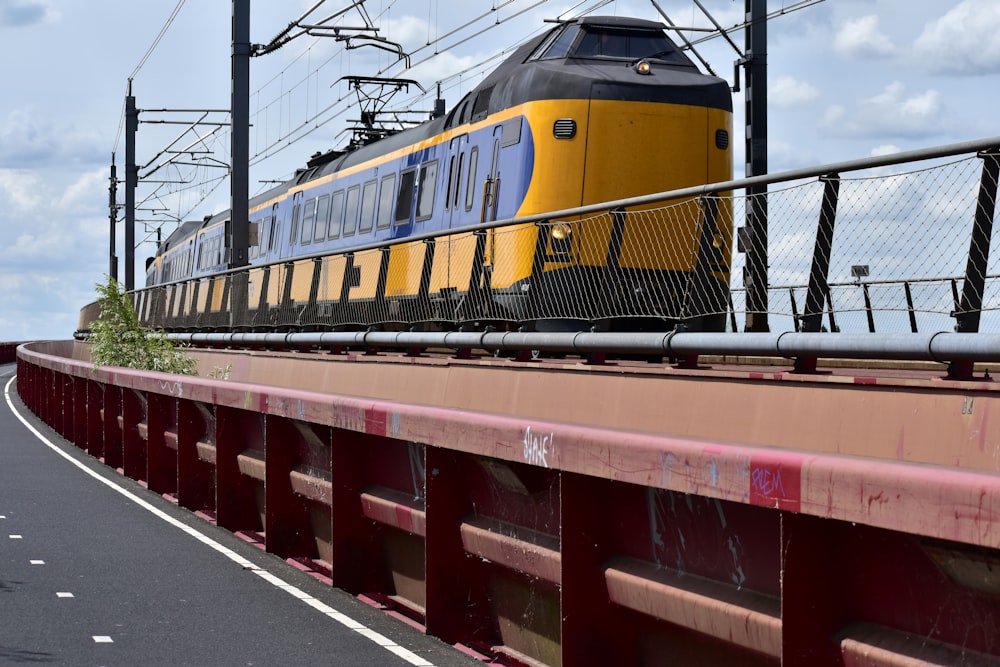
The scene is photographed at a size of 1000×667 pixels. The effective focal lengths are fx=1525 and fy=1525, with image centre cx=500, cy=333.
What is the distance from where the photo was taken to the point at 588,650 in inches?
227

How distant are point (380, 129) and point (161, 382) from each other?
723 inches

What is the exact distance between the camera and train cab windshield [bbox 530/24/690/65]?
62.3 feet

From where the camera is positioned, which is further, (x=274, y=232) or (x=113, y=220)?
(x=113, y=220)

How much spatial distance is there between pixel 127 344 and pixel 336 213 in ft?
14.0

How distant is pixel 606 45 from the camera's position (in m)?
19.2

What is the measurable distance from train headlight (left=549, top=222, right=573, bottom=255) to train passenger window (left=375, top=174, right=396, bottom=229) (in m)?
11.6

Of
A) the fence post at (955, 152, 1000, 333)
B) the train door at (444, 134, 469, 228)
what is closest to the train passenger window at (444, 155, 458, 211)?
the train door at (444, 134, 469, 228)

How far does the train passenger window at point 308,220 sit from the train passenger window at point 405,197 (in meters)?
5.55

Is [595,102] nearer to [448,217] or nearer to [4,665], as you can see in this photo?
[448,217]

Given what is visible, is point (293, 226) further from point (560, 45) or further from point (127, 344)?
point (560, 45)

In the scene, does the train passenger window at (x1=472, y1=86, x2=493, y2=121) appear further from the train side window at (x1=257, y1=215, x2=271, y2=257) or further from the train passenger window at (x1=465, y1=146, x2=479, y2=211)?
the train side window at (x1=257, y1=215, x2=271, y2=257)

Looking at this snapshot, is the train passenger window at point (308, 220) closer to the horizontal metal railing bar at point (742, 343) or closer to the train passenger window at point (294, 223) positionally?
the train passenger window at point (294, 223)

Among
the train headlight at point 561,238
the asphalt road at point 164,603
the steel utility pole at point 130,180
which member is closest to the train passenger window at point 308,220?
the asphalt road at point 164,603

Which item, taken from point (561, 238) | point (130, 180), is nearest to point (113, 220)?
point (130, 180)
